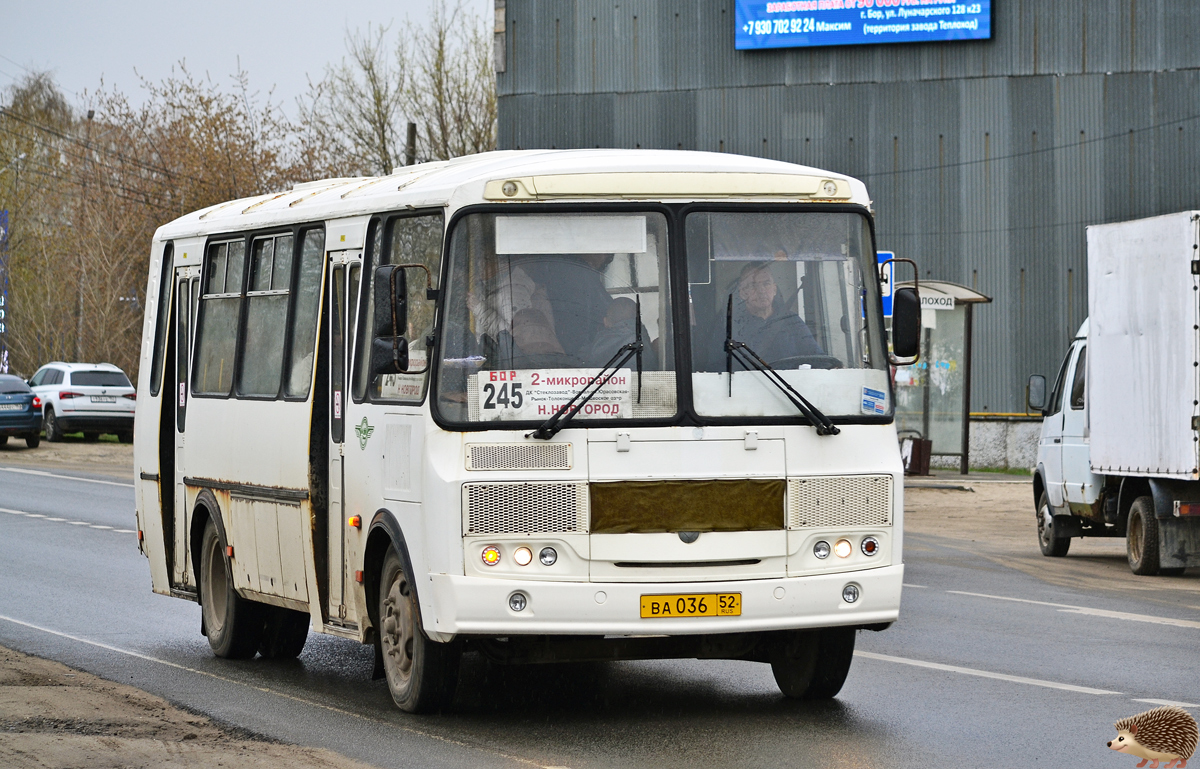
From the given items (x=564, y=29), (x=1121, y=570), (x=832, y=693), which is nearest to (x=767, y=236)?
(x=832, y=693)

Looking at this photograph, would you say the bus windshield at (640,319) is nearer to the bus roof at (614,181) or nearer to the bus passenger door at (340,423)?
the bus roof at (614,181)

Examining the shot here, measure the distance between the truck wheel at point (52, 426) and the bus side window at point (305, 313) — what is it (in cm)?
3262

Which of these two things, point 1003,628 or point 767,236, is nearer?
point 767,236

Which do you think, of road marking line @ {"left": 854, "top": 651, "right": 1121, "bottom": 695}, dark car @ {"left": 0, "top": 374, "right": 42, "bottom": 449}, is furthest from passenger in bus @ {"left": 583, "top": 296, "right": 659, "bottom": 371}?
dark car @ {"left": 0, "top": 374, "right": 42, "bottom": 449}

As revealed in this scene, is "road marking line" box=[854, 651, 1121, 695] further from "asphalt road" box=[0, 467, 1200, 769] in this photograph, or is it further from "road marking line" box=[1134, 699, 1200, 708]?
"road marking line" box=[1134, 699, 1200, 708]

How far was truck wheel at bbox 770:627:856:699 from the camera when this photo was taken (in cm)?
923

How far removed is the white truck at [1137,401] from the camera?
16484 millimetres

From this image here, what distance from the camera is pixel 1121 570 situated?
18.2m

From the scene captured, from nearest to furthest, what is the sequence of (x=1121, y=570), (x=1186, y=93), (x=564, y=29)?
(x=1121, y=570) → (x=1186, y=93) → (x=564, y=29)

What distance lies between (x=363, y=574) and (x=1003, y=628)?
17.1 ft

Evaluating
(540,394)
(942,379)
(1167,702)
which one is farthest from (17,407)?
(1167,702)

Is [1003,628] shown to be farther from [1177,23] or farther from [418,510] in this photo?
[1177,23]

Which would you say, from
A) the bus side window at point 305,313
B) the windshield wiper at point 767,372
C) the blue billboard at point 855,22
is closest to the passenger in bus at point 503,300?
the windshield wiper at point 767,372

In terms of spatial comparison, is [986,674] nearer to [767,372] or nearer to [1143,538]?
[767,372]
